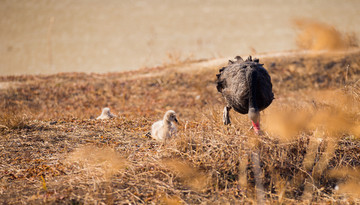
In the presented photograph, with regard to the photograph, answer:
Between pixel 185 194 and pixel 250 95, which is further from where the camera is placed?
pixel 250 95

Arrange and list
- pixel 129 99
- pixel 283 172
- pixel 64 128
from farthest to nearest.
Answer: pixel 129 99
pixel 64 128
pixel 283 172

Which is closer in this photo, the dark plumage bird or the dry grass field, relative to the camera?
the dry grass field

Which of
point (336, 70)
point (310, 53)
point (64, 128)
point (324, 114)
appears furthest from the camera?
point (310, 53)

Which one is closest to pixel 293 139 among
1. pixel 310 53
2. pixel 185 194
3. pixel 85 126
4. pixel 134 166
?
pixel 185 194

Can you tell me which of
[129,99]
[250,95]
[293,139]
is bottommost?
[129,99]

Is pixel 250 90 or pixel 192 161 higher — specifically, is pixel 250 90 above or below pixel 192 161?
above

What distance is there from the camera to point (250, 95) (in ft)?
19.2

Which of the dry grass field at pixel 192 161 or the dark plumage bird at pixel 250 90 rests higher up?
the dark plumage bird at pixel 250 90

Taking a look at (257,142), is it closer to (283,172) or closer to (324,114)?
(283,172)

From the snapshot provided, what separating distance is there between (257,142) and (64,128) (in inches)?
184

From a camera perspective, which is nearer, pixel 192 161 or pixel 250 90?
pixel 192 161

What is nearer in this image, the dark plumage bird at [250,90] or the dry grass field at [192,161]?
the dry grass field at [192,161]

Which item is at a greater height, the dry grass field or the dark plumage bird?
the dark plumage bird

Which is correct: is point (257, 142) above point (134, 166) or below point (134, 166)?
above
